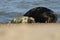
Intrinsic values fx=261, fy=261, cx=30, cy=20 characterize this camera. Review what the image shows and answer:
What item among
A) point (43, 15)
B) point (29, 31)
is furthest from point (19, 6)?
point (29, 31)

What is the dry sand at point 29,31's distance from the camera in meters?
2.38

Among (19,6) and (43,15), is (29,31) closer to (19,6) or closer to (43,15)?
(43,15)

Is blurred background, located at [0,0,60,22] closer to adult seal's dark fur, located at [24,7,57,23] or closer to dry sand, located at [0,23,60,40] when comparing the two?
adult seal's dark fur, located at [24,7,57,23]

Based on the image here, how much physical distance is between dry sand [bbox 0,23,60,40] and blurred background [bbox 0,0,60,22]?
405 cm

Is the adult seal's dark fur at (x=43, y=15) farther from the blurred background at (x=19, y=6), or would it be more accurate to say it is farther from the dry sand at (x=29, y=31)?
the dry sand at (x=29, y=31)

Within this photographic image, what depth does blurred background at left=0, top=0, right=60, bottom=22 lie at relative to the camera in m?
7.04

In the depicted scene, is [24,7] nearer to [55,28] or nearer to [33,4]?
[33,4]

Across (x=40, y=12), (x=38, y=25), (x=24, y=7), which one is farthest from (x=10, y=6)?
(x=38, y=25)

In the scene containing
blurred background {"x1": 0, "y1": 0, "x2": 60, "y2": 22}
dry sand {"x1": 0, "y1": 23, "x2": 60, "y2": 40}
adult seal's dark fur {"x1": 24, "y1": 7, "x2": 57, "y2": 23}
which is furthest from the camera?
blurred background {"x1": 0, "y1": 0, "x2": 60, "y2": 22}

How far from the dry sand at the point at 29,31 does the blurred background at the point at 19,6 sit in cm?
405

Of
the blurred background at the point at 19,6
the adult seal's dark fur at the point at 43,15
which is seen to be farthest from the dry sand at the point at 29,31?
the blurred background at the point at 19,6

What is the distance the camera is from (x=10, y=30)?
251cm

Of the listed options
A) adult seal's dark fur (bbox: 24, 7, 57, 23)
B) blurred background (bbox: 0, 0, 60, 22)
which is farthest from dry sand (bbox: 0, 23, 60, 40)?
blurred background (bbox: 0, 0, 60, 22)

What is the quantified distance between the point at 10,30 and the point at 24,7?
18.2ft
